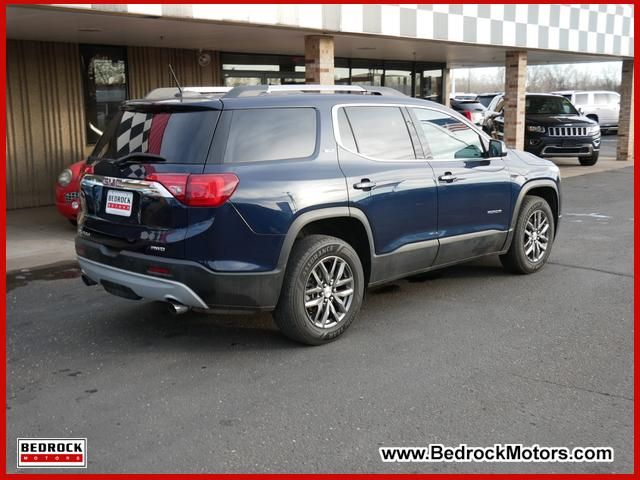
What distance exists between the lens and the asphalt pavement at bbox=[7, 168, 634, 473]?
331 cm

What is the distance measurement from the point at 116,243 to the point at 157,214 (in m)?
0.46

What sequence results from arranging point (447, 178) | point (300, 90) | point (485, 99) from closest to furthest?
1. point (300, 90)
2. point (447, 178)
3. point (485, 99)

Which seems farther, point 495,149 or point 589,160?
point 589,160

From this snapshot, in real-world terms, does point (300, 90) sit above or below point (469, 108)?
above

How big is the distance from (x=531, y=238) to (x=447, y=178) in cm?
149

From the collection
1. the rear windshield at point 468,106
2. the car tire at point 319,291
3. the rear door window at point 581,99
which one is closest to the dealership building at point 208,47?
the car tire at point 319,291

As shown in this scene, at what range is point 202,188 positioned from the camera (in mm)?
4105

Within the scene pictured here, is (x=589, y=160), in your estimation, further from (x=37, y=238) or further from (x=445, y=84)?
(x=37, y=238)

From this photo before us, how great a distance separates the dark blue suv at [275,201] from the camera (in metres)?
4.18

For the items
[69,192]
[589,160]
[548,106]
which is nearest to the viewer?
[69,192]

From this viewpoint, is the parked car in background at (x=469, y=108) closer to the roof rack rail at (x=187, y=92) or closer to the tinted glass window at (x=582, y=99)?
the tinted glass window at (x=582, y=99)

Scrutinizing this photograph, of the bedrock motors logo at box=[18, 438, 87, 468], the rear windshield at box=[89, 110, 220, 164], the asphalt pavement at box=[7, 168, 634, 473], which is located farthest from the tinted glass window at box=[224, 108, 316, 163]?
the bedrock motors logo at box=[18, 438, 87, 468]

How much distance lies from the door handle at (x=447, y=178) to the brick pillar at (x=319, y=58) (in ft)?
14.6

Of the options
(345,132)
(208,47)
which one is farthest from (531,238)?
(208,47)
